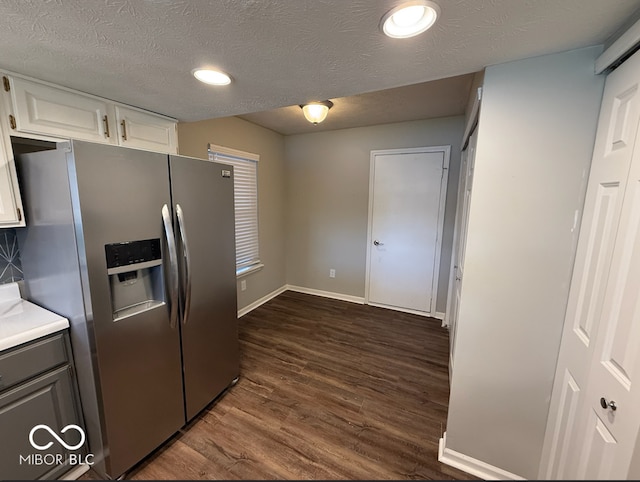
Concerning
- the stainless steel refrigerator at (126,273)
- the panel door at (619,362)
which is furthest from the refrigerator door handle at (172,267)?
the panel door at (619,362)

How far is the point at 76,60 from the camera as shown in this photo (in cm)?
116

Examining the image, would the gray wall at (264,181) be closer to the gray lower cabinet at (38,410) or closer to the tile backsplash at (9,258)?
the tile backsplash at (9,258)

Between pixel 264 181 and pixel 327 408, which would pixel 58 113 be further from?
pixel 327 408

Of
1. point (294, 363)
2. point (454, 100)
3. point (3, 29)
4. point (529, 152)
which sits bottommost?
point (294, 363)

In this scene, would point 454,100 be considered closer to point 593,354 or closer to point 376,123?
point 376,123

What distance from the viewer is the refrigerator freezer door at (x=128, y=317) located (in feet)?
3.76

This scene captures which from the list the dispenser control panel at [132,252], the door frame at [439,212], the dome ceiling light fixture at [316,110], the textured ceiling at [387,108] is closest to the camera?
the dispenser control panel at [132,252]

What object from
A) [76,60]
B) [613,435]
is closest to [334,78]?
[76,60]

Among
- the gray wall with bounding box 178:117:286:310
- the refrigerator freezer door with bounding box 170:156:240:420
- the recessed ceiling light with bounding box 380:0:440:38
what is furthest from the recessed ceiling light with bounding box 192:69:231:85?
the gray wall with bounding box 178:117:286:310

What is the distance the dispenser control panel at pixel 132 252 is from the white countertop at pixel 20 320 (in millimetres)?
416

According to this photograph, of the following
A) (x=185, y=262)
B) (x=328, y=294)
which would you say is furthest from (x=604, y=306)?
(x=328, y=294)

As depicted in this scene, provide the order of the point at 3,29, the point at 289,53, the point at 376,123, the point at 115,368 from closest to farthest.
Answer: the point at 3,29
the point at 289,53
the point at 115,368
the point at 376,123

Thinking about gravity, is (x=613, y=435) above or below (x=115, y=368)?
above

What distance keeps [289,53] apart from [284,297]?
130 inches
